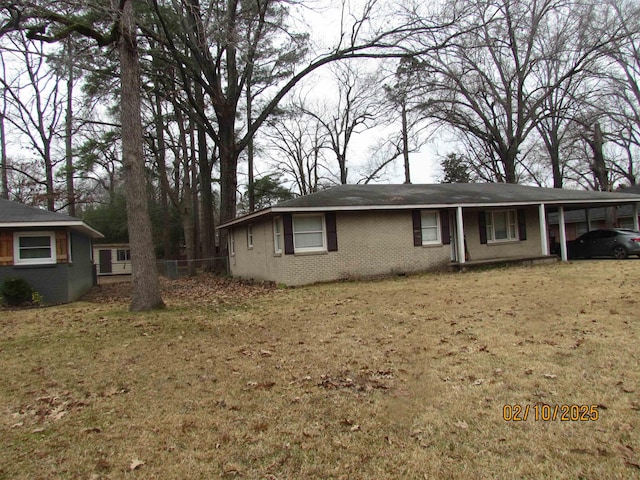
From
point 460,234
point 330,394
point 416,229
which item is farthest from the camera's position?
point 460,234

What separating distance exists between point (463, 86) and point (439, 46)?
12835 mm

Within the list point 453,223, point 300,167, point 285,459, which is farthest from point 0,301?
point 300,167

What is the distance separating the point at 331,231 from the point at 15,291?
998 cm

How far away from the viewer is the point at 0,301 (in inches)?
510

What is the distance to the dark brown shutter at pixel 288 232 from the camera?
14.3m

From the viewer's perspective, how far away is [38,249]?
1424 centimetres

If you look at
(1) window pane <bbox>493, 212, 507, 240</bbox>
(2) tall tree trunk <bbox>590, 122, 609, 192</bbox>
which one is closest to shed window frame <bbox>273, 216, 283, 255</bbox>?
(1) window pane <bbox>493, 212, 507, 240</bbox>

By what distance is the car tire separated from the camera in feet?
61.8

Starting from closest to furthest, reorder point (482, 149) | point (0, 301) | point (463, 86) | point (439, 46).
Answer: point (0, 301), point (439, 46), point (463, 86), point (482, 149)

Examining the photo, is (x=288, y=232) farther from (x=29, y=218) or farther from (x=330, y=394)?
(x=330, y=394)

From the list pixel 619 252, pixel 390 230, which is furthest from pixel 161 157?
pixel 619 252

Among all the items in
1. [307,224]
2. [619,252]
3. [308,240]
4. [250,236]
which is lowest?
[619,252]

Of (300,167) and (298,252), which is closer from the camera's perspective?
(298,252)

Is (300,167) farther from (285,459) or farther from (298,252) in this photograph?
(285,459)
